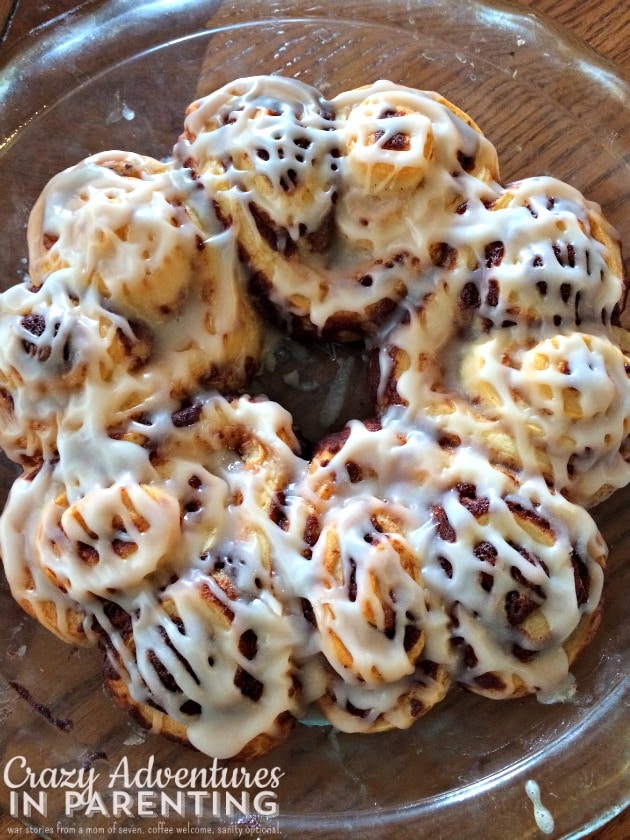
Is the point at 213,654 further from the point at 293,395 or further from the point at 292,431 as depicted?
the point at 293,395

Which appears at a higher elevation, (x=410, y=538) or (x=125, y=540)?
(x=125, y=540)

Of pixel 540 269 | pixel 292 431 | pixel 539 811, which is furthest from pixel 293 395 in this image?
pixel 539 811

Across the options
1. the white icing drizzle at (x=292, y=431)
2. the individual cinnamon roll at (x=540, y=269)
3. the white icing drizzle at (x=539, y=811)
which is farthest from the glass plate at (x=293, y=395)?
the individual cinnamon roll at (x=540, y=269)

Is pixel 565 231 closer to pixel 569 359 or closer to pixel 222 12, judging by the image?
pixel 569 359

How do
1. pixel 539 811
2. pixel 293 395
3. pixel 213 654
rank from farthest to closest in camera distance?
pixel 293 395 → pixel 539 811 → pixel 213 654

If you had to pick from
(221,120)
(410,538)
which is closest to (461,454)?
(410,538)

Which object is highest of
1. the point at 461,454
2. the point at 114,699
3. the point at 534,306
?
the point at 534,306

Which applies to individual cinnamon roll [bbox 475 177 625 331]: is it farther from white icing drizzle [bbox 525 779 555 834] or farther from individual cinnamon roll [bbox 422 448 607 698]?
white icing drizzle [bbox 525 779 555 834]
